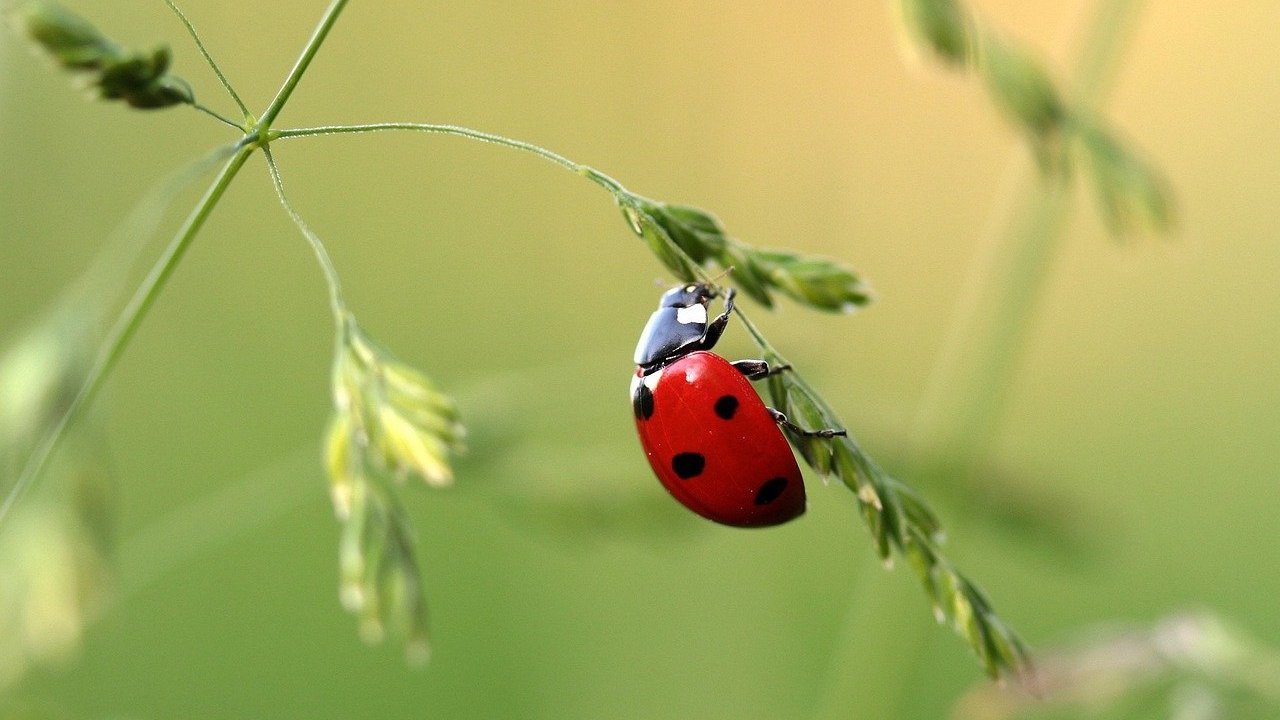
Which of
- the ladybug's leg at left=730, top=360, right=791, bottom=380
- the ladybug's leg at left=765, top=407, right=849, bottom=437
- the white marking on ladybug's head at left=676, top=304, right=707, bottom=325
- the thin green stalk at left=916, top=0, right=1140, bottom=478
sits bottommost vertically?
the ladybug's leg at left=765, top=407, right=849, bottom=437

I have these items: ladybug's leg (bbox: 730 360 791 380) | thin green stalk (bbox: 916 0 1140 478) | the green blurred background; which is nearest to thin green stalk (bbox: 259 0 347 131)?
ladybug's leg (bbox: 730 360 791 380)

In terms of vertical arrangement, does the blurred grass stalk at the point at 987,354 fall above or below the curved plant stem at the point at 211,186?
above

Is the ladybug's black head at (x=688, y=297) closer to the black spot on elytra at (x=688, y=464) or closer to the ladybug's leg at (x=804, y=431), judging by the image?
the black spot on elytra at (x=688, y=464)

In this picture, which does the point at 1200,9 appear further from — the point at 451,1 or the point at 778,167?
the point at 451,1

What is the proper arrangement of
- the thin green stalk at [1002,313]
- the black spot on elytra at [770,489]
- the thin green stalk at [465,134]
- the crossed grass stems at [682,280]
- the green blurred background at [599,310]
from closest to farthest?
the thin green stalk at [465,134] < the crossed grass stems at [682,280] < the black spot on elytra at [770,489] < the thin green stalk at [1002,313] < the green blurred background at [599,310]

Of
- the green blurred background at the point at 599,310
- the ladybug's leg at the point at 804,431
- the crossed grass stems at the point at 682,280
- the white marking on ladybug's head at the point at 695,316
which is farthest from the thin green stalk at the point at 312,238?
the green blurred background at the point at 599,310

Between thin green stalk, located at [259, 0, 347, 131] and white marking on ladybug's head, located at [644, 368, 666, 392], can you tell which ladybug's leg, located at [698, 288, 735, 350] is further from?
thin green stalk, located at [259, 0, 347, 131]

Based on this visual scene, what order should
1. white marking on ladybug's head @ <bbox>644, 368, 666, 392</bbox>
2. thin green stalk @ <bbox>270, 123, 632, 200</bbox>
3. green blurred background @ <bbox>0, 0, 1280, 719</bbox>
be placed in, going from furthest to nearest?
green blurred background @ <bbox>0, 0, 1280, 719</bbox> → white marking on ladybug's head @ <bbox>644, 368, 666, 392</bbox> → thin green stalk @ <bbox>270, 123, 632, 200</bbox>
